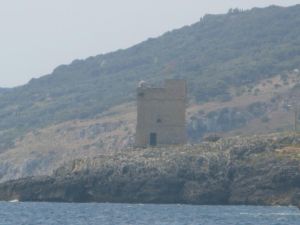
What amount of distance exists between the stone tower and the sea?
→ 979cm

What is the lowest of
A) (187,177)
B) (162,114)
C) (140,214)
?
(140,214)

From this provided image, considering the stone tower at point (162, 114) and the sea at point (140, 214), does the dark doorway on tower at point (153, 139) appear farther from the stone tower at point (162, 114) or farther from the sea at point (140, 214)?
the sea at point (140, 214)

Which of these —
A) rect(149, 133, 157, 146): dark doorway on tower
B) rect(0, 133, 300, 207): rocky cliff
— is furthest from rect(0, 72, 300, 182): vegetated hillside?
rect(0, 133, 300, 207): rocky cliff

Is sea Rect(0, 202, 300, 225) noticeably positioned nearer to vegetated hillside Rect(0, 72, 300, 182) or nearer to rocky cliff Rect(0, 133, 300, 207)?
rocky cliff Rect(0, 133, 300, 207)

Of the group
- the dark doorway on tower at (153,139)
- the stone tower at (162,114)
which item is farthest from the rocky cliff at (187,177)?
the dark doorway on tower at (153,139)

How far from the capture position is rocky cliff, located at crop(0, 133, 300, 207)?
323ft

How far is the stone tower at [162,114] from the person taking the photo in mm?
109125

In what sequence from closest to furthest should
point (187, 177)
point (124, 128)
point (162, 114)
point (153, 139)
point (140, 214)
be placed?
1. point (140, 214)
2. point (187, 177)
3. point (162, 114)
4. point (153, 139)
5. point (124, 128)

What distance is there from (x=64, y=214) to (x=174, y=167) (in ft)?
50.5

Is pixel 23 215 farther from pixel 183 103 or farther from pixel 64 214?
pixel 183 103

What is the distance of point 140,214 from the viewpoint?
89062 millimetres

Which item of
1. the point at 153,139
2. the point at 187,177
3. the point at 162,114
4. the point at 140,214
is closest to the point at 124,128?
the point at 153,139

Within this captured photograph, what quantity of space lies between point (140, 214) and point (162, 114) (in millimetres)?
21080

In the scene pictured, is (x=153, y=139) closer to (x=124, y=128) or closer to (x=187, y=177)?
(x=187, y=177)
